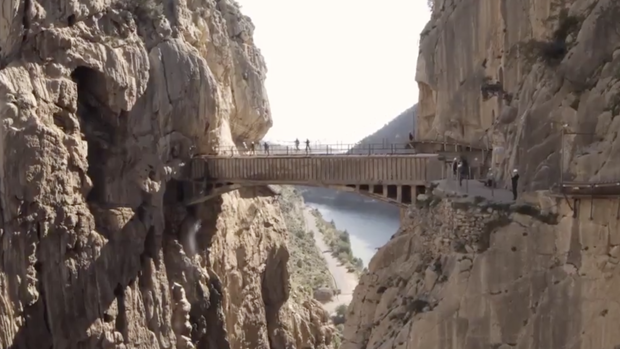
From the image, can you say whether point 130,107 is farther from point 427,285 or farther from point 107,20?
point 427,285

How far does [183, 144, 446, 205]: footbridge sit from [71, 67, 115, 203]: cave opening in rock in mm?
4024

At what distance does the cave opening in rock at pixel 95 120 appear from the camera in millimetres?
26531

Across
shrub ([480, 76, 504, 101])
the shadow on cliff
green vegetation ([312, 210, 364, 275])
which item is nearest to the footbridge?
the shadow on cliff

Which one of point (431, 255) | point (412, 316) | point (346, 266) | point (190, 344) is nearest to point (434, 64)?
point (431, 255)

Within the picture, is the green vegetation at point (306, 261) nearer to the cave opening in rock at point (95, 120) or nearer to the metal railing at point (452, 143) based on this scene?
the cave opening in rock at point (95, 120)

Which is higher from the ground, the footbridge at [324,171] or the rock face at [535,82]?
the rock face at [535,82]

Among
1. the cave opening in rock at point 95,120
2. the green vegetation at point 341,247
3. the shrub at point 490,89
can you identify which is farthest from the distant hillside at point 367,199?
the shrub at point 490,89

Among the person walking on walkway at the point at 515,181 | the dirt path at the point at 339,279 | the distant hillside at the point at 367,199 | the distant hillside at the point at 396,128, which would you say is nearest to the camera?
the person walking on walkway at the point at 515,181

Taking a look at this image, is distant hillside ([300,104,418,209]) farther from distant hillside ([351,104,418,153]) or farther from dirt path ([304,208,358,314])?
dirt path ([304,208,358,314])

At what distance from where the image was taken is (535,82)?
15305 millimetres

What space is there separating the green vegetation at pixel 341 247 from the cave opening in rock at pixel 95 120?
5110 cm

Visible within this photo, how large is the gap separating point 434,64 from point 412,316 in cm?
1387

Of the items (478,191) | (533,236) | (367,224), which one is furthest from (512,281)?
(367,224)

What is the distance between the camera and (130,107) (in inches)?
1065
